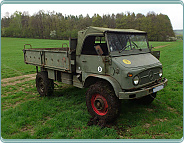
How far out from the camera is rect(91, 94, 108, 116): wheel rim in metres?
4.38

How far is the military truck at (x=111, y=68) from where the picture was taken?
4.13m

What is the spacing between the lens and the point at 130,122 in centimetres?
436

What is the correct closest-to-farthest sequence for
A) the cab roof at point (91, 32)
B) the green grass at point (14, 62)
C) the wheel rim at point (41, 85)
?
the cab roof at point (91, 32), the wheel rim at point (41, 85), the green grass at point (14, 62)

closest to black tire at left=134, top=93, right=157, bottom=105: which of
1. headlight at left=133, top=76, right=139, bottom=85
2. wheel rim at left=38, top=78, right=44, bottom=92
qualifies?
headlight at left=133, top=76, right=139, bottom=85

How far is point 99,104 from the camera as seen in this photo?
4461mm

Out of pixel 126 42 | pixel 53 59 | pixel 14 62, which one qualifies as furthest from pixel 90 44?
pixel 14 62

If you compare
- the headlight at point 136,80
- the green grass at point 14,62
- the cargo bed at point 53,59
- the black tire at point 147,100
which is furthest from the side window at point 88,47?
the green grass at point 14,62

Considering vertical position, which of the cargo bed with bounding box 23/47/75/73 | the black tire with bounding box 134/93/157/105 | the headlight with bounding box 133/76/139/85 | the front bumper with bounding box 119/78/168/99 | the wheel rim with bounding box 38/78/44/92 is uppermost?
the cargo bed with bounding box 23/47/75/73

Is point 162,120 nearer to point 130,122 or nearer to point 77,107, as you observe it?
point 130,122

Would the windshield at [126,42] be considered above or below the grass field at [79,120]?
above

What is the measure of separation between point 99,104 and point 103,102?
0.50 ft

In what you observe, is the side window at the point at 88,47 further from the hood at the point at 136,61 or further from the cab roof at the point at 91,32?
the hood at the point at 136,61

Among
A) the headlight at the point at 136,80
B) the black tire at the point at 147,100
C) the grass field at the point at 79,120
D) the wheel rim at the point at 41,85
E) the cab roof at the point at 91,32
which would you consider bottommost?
the grass field at the point at 79,120

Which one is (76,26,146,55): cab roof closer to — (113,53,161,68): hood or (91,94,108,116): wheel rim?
(113,53,161,68): hood
